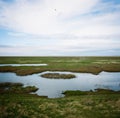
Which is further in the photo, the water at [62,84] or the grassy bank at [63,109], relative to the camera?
the water at [62,84]

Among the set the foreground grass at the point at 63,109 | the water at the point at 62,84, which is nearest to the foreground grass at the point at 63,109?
the foreground grass at the point at 63,109

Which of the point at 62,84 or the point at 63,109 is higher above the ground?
the point at 63,109

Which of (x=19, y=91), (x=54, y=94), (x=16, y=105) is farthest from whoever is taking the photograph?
(x=19, y=91)

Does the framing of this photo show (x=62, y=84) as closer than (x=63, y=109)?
No

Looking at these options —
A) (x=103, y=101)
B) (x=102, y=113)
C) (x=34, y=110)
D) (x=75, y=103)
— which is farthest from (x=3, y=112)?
(x=103, y=101)

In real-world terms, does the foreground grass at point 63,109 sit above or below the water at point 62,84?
above

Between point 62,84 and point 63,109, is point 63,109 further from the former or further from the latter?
point 62,84

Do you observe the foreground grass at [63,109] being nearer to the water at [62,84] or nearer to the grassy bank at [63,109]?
the grassy bank at [63,109]

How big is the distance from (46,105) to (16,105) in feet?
12.6

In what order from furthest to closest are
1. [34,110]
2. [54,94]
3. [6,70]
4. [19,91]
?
[6,70] → [19,91] → [54,94] → [34,110]

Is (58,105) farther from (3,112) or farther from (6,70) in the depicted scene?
(6,70)

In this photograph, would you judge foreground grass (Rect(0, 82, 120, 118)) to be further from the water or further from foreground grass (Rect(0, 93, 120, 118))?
the water

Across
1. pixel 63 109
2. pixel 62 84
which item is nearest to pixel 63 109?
pixel 63 109

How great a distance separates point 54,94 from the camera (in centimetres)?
3200
